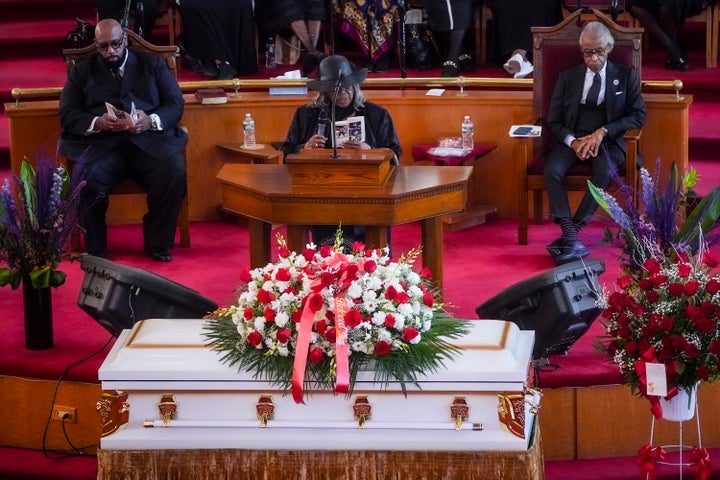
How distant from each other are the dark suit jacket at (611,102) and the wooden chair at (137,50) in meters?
1.88

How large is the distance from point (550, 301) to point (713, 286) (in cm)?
82

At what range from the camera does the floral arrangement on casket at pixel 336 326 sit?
4.14 meters

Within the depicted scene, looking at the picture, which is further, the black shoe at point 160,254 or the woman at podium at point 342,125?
the black shoe at point 160,254

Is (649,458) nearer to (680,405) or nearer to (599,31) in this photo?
(680,405)

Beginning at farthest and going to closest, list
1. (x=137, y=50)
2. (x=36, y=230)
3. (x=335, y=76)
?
(x=137, y=50) < (x=335, y=76) < (x=36, y=230)

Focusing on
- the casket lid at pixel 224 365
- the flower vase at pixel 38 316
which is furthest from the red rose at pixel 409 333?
the flower vase at pixel 38 316

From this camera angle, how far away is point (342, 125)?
6520 millimetres

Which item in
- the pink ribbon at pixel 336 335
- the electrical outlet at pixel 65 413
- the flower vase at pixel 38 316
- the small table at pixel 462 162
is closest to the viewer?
the pink ribbon at pixel 336 335

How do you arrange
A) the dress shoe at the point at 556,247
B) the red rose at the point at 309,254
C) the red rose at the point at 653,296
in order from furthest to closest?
1. the dress shoe at the point at 556,247
2. the red rose at the point at 653,296
3. the red rose at the point at 309,254

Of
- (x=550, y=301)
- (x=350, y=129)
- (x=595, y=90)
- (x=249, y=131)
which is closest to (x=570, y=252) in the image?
(x=595, y=90)

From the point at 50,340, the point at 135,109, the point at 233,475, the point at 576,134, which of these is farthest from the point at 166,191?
the point at 233,475

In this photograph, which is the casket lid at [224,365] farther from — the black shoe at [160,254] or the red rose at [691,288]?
the black shoe at [160,254]

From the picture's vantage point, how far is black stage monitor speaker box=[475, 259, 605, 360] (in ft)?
17.0

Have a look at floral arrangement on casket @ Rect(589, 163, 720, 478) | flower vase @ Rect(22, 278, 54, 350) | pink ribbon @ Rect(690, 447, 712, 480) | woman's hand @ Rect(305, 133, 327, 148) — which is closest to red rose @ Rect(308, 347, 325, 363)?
floral arrangement on casket @ Rect(589, 163, 720, 478)
